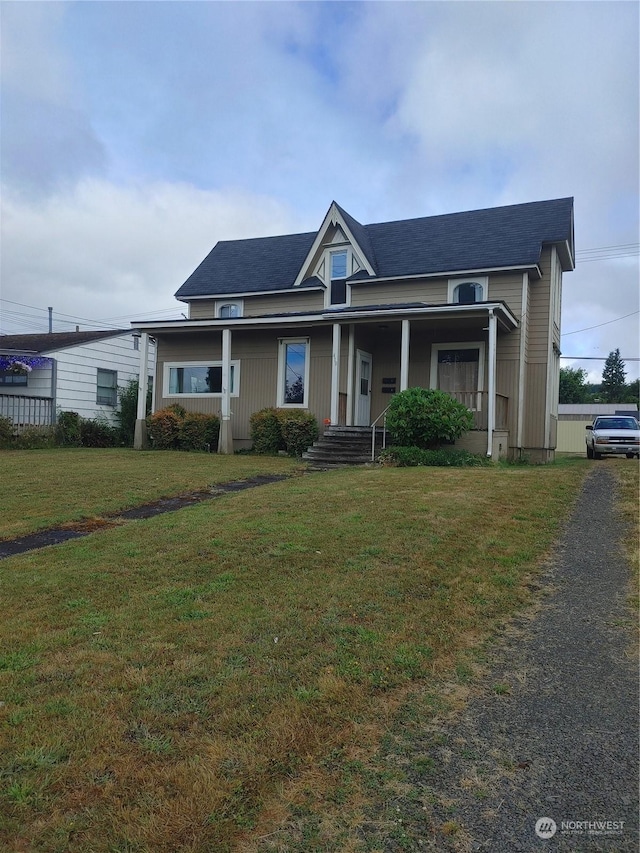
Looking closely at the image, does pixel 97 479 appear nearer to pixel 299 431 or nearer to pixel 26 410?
pixel 299 431

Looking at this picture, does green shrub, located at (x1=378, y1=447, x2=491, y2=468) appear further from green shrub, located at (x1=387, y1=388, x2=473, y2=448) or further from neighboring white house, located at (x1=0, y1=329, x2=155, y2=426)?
neighboring white house, located at (x1=0, y1=329, x2=155, y2=426)

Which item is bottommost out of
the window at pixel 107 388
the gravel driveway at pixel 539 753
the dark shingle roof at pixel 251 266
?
the gravel driveway at pixel 539 753

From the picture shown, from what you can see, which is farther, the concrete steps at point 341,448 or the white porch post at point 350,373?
the white porch post at point 350,373

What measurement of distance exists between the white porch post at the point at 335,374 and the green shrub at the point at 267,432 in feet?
5.45

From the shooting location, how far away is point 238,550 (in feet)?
19.2

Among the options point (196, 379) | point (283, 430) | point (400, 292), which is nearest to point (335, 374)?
point (283, 430)

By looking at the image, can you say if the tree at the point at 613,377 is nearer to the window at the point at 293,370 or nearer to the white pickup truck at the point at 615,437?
the white pickup truck at the point at 615,437

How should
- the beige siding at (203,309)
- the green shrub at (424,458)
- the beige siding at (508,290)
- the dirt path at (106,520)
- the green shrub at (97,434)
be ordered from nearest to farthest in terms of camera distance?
the dirt path at (106,520)
the green shrub at (424,458)
the beige siding at (508,290)
the green shrub at (97,434)
the beige siding at (203,309)

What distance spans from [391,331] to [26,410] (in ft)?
44.0

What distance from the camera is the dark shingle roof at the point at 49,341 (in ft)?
75.2

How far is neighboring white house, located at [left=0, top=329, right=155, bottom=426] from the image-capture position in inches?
844

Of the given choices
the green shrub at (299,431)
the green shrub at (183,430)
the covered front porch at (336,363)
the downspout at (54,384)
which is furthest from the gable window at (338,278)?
the downspout at (54,384)

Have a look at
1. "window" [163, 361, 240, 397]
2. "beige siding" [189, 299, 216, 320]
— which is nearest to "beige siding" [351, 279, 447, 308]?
"window" [163, 361, 240, 397]

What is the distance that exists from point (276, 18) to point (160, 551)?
1122 cm
